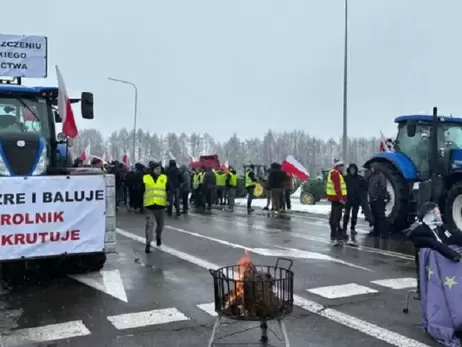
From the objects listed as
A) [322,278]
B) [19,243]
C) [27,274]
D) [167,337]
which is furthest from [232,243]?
[167,337]

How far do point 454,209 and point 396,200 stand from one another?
175 centimetres

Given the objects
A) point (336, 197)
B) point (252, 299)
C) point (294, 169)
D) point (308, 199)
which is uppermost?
point (294, 169)

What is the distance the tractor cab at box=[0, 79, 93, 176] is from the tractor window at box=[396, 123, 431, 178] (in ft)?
27.8

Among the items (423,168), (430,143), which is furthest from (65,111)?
(423,168)

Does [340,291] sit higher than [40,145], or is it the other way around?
[40,145]

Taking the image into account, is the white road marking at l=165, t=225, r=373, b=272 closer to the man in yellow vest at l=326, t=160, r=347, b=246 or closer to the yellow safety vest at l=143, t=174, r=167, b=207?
the man in yellow vest at l=326, t=160, r=347, b=246

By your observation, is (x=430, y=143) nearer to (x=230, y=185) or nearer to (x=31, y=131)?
(x=31, y=131)

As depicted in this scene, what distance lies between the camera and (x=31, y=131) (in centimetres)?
882

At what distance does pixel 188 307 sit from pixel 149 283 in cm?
152

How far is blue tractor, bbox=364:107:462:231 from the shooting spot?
1285cm

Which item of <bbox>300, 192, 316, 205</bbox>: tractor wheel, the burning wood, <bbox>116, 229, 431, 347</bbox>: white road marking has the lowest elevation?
<bbox>116, 229, 431, 347</bbox>: white road marking

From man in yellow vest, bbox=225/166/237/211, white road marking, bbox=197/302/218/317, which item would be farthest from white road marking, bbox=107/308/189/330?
man in yellow vest, bbox=225/166/237/211

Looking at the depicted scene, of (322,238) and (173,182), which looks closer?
(322,238)

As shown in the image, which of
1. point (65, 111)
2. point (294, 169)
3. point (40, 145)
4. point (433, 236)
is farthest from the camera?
point (294, 169)
